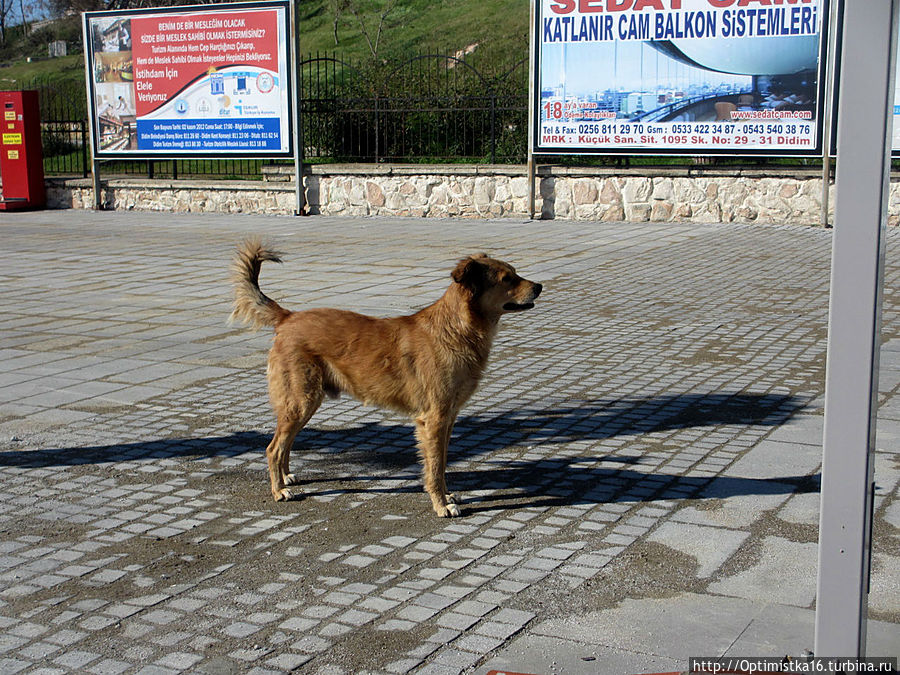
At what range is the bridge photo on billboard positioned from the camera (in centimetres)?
1722

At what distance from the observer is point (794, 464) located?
5.74 meters

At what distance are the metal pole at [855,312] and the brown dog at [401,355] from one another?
96.7 inches

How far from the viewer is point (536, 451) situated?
6.12m

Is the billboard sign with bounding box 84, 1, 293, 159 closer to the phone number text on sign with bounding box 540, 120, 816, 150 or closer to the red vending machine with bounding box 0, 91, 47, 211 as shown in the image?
the red vending machine with bounding box 0, 91, 47, 211

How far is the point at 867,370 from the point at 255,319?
363 cm

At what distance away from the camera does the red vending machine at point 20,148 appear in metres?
23.0

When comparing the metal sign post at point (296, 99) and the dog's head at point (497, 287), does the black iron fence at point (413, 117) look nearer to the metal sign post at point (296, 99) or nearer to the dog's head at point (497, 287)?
the metal sign post at point (296, 99)

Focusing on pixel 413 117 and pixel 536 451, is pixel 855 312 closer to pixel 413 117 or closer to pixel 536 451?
pixel 536 451

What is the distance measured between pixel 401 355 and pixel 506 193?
1495 centimetres

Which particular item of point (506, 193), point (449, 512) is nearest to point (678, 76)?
point (506, 193)

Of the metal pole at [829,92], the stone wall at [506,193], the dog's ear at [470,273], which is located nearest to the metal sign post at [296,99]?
the stone wall at [506,193]

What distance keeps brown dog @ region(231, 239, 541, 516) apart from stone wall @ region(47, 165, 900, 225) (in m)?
14.1

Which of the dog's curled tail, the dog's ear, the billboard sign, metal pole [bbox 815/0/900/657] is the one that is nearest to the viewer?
metal pole [bbox 815/0/900/657]

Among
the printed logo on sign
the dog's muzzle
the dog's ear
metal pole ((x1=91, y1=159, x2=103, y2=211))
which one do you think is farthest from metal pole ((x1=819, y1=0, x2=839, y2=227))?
metal pole ((x1=91, y1=159, x2=103, y2=211))
